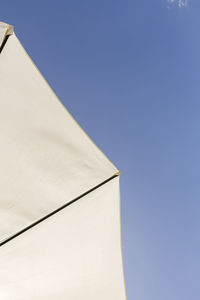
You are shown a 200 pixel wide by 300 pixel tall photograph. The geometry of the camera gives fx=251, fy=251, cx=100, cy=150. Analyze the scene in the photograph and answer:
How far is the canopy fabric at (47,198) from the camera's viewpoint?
2043 millimetres

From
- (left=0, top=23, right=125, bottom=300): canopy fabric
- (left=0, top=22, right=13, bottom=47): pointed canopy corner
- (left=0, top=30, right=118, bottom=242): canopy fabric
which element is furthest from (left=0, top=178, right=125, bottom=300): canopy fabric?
(left=0, top=22, right=13, bottom=47): pointed canopy corner

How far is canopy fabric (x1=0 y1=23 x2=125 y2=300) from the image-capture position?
6.70ft

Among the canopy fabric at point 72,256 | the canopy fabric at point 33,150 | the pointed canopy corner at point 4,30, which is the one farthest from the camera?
the canopy fabric at point 72,256

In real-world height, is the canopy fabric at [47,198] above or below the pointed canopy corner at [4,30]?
below

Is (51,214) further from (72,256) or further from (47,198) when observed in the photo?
(72,256)

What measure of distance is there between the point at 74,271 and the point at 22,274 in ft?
1.52

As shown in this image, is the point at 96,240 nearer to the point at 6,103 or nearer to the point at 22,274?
the point at 22,274

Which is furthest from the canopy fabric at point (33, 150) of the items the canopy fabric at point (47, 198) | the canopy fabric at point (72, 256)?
the canopy fabric at point (72, 256)

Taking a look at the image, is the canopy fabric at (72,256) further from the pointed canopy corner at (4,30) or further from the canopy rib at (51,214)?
the pointed canopy corner at (4,30)

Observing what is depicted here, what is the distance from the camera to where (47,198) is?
2.25 meters

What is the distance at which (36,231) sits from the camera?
7.20 feet

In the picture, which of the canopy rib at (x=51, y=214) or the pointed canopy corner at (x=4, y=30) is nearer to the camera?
the pointed canopy corner at (x=4, y=30)

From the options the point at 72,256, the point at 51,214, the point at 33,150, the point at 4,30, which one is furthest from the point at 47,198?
the point at 4,30

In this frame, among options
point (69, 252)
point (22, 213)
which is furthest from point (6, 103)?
point (69, 252)
